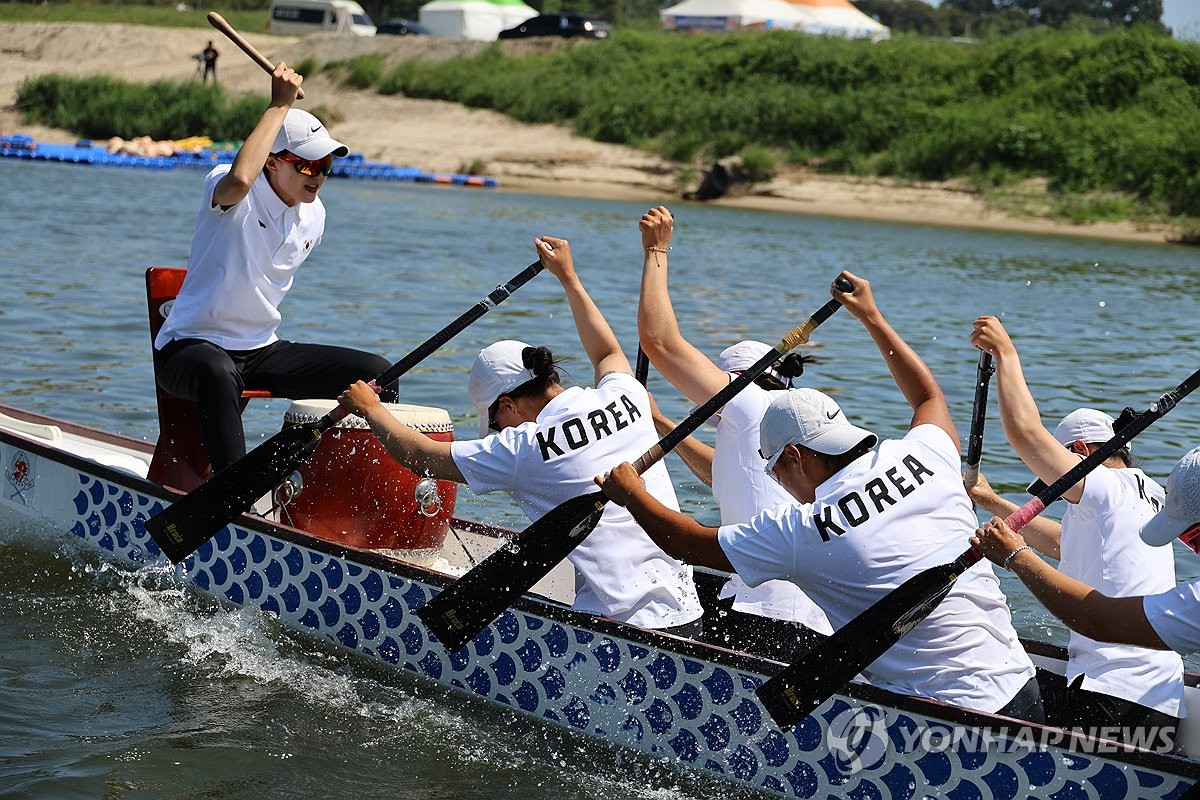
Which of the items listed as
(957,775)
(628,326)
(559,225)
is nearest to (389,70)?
(559,225)

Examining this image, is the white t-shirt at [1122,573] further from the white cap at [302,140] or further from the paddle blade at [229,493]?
the white cap at [302,140]

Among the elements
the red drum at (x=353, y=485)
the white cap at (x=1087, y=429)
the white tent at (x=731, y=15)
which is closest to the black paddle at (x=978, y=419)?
the white cap at (x=1087, y=429)

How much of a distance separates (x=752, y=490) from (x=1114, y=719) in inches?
55.3

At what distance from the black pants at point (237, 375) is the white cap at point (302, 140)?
84cm

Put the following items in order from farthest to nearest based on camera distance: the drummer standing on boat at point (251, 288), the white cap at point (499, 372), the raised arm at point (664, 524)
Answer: the drummer standing on boat at point (251, 288) < the white cap at point (499, 372) < the raised arm at point (664, 524)

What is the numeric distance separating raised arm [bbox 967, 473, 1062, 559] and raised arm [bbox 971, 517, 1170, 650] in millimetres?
1364

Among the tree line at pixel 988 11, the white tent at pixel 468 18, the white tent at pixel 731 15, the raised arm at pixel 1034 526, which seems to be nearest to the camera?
the raised arm at pixel 1034 526

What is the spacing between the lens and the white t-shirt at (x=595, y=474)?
482 centimetres

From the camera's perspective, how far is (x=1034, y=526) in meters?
5.52

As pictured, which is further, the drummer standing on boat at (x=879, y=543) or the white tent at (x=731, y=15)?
the white tent at (x=731, y=15)

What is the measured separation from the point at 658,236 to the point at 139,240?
1612 centimetres

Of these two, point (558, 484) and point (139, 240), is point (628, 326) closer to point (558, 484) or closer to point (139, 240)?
point (139, 240)

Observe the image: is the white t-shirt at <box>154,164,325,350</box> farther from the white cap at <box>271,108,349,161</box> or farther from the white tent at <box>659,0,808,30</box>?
the white tent at <box>659,0,808,30</box>

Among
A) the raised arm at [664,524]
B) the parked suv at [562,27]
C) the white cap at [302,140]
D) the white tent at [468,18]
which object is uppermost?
the white tent at [468,18]
